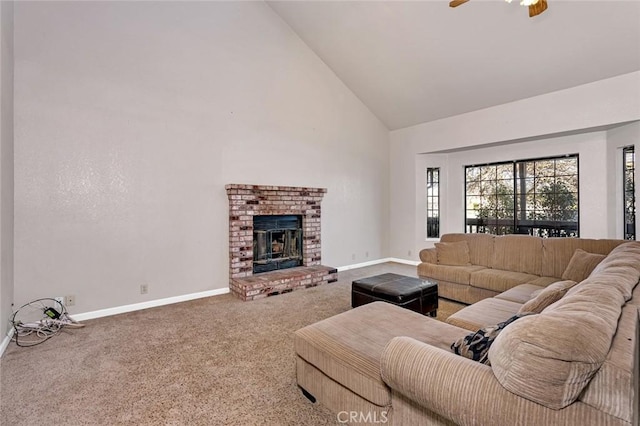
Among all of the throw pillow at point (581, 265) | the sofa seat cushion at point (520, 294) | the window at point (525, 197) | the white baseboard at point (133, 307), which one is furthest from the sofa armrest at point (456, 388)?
the window at point (525, 197)

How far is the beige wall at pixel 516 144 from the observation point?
4344 mm

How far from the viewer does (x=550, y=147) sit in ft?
17.6

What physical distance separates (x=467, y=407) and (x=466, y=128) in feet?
18.6

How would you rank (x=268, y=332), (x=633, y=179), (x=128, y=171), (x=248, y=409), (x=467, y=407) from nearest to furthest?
1. (x=467, y=407)
2. (x=248, y=409)
3. (x=268, y=332)
4. (x=128, y=171)
5. (x=633, y=179)

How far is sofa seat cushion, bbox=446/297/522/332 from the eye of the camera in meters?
2.37

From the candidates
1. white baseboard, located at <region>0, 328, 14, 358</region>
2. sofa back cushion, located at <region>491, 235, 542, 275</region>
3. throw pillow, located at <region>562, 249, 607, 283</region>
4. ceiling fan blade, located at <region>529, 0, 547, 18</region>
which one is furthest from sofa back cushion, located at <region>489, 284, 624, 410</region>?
white baseboard, located at <region>0, 328, 14, 358</region>

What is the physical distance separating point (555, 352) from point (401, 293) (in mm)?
2234

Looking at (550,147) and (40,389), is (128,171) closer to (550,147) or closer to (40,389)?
(40,389)

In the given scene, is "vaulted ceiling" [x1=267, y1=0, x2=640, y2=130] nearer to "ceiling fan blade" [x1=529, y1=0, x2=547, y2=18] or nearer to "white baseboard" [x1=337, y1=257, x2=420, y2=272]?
"ceiling fan blade" [x1=529, y1=0, x2=547, y2=18]

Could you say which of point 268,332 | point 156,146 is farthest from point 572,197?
point 156,146

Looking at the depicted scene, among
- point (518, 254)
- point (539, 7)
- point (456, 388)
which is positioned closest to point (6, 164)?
point (456, 388)

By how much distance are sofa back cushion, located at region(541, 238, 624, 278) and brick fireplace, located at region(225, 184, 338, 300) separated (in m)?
2.99

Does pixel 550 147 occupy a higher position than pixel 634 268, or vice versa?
Result: pixel 550 147
